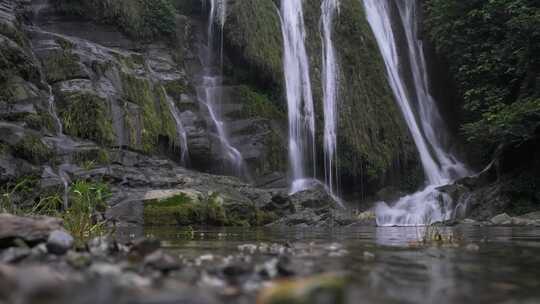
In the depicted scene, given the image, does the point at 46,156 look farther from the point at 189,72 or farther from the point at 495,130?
the point at 495,130

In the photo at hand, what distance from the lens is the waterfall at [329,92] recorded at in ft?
71.3

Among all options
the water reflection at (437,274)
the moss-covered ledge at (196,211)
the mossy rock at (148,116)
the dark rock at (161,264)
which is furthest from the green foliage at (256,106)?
the dark rock at (161,264)

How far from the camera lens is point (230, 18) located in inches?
885

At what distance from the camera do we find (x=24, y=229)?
4.30 metres

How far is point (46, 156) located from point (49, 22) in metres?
8.91

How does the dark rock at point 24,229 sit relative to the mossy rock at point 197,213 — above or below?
below

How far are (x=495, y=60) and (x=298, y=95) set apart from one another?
806 centimetres

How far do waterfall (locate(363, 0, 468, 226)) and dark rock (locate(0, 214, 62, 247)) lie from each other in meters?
16.5

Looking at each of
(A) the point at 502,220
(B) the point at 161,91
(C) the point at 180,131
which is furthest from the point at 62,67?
(A) the point at 502,220

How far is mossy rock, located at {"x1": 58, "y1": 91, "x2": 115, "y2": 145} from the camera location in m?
15.1

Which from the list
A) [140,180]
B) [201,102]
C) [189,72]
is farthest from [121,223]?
[189,72]

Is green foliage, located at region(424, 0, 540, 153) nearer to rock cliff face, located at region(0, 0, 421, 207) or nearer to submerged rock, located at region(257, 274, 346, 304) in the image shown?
rock cliff face, located at region(0, 0, 421, 207)

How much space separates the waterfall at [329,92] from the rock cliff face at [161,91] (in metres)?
0.40

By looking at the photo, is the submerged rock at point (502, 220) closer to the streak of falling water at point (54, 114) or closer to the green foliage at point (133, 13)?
the streak of falling water at point (54, 114)
